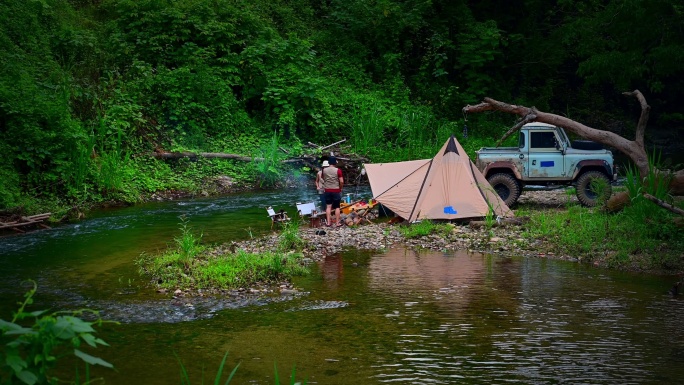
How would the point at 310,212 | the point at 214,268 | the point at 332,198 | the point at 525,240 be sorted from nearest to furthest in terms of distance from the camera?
the point at 214,268, the point at 525,240, the point at 332,198, the point at 310,212

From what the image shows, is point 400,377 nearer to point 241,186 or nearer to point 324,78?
point 241,186

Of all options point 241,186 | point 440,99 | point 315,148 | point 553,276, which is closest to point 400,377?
point 553,276

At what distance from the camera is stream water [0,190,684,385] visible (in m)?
8.59

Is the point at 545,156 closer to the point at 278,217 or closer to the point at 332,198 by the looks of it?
the point at 332,198

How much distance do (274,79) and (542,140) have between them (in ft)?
39.8

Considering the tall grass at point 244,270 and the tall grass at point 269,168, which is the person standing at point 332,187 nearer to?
the tall grass at point 244,270

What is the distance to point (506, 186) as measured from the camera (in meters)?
19.2

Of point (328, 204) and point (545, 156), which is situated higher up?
point (545, 156)

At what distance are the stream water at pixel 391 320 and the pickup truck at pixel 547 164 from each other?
183 inches

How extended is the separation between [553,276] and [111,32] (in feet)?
67.0

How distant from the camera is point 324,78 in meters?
29.4

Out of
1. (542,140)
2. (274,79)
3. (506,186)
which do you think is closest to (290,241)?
(506,186)

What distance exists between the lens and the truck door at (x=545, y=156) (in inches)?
746

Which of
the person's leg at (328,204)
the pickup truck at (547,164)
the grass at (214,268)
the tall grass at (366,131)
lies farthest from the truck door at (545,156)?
the tall grass at (366,131)
